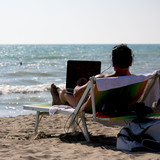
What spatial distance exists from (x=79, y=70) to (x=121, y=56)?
1151 mm

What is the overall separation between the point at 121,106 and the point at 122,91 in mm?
171

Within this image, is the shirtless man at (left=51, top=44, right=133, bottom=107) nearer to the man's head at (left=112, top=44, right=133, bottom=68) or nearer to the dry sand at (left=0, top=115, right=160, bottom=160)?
the man's head at (left=112, top=44, right=133, bottom=68)

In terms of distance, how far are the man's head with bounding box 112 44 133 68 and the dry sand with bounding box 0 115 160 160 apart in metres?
0.93

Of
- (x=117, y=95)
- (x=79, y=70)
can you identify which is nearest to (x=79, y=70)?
(x=79, y=70)

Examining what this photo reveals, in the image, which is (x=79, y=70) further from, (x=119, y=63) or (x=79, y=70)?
(x=119, y=63)

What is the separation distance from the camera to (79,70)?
5457 millimetres

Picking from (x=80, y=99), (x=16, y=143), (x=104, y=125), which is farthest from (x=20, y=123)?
(x=80, y=99)

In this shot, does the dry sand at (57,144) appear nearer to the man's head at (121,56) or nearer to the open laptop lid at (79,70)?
the open laptop lid at (79,70)

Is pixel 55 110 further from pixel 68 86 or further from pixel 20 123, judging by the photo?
pixel 20 123

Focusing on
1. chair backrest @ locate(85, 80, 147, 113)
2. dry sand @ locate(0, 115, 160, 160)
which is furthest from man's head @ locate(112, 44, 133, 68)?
dry sand @ locate(0, 115, 160, 160)

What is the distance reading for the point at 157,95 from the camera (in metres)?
4.70

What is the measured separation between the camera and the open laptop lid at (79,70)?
5.42m

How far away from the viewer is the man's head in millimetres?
4395

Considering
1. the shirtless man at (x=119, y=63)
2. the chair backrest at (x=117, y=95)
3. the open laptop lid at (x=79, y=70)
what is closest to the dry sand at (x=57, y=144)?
the chair backrest at (x=117, y=95)
